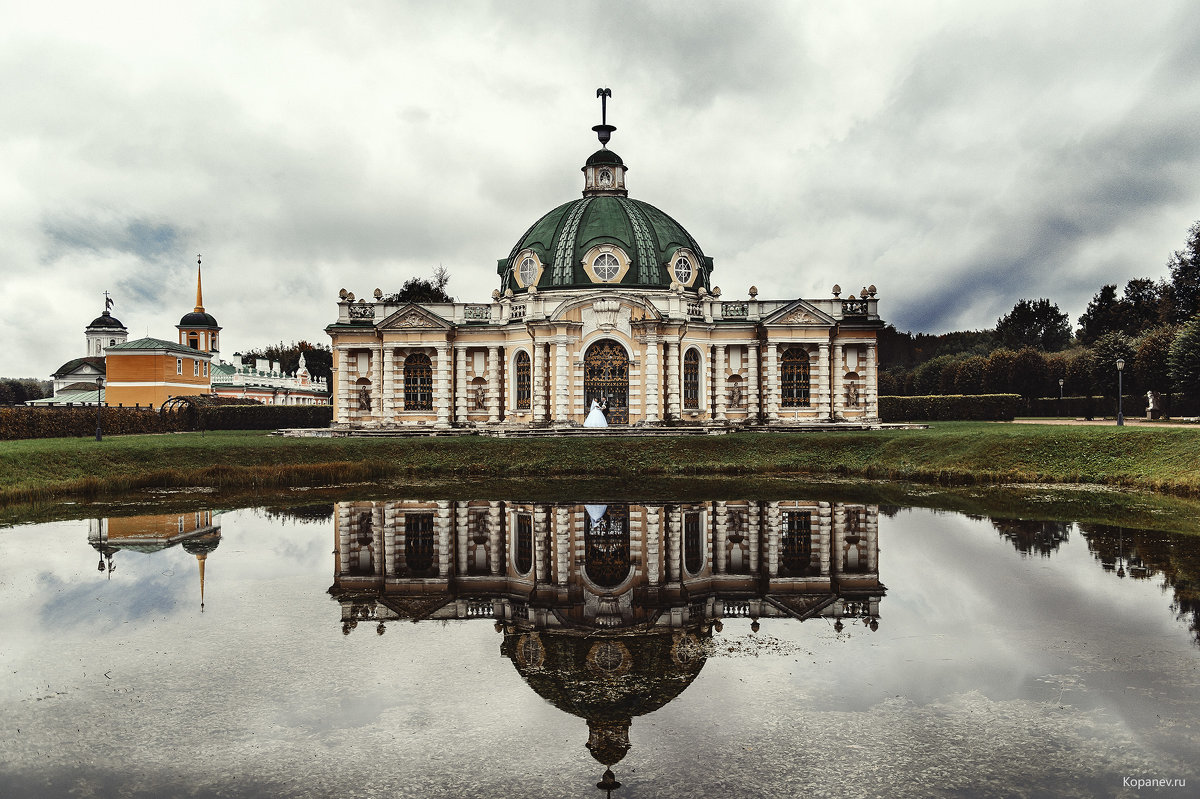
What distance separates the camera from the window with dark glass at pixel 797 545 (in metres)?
14.6

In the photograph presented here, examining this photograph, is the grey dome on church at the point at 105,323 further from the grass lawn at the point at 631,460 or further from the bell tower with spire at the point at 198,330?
the grass lawn at the point at 631,460

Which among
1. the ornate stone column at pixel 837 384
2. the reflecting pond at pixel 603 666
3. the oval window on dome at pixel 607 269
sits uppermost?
the oval window on dome at pixel 607 269

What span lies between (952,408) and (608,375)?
3163cm

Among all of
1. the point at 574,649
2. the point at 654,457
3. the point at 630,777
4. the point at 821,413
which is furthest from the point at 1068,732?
the point at 821,413

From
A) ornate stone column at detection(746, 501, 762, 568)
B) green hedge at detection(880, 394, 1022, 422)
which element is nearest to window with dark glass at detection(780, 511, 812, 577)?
ornate stone column at detection(746, 501, 762, 568)

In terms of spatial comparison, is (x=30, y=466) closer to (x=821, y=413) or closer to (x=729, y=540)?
(x=729, y=540)

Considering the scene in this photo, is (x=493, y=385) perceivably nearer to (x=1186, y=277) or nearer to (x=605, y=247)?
(x=605, y=247)

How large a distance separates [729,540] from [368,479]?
1723cm

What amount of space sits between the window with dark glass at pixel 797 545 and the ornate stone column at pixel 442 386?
33.6m

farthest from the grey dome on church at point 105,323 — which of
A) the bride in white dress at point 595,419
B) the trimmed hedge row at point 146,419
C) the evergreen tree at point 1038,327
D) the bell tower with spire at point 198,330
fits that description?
the evergreen tree at point 1038,327

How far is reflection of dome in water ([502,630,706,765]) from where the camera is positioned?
8031 millimetres

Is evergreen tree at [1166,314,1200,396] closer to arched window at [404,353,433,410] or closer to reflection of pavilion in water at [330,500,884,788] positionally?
reflection of pavilion in water at [330,500,884,788]

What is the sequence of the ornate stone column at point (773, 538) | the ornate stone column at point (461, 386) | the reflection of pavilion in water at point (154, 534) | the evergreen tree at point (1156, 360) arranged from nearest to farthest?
1. the ornate stone column at point (773, 538)
2. the reflection of pavilion in water at point (154, 534)
3. the ornate stone column at point (461, 386)
4. the evergreen tree at point (1156, 360)

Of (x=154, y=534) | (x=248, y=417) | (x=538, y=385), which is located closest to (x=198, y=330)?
(x=248, y=417)
